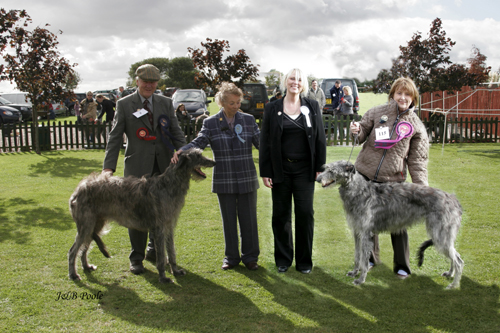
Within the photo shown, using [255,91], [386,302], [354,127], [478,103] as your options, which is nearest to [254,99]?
[255,91]

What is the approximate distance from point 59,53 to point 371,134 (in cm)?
1470

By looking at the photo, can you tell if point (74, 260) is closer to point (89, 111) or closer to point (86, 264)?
point (86, 264)

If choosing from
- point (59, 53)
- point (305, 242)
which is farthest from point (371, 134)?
point (59, 53)

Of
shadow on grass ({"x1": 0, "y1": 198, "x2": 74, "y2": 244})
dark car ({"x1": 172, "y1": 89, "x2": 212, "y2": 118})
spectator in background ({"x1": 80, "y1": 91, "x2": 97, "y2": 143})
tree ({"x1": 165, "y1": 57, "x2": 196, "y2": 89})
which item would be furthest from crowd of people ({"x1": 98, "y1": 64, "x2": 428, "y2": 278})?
tree ({"x1": 165, "y1": 57, "x2": 196, "y2": 89})

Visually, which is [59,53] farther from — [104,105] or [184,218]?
[184,218]

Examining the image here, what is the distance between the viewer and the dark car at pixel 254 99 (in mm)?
21636

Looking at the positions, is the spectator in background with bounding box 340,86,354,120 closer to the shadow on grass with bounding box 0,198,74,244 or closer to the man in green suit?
the shadow on grass with bounding box 0,198,74,244

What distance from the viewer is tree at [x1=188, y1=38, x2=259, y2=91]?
51.3 feet

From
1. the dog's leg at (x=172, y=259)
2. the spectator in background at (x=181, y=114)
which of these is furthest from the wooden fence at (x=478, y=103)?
the dog's leg at (x=172, y=259)

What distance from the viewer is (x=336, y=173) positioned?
4.30m

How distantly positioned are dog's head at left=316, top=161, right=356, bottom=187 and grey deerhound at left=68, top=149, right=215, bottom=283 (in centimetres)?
129

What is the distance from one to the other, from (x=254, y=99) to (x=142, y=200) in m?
18.2

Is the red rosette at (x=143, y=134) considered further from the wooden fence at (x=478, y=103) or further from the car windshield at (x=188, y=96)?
the car windshield at (x=188, y=96)

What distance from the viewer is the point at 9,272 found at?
4738 mm
